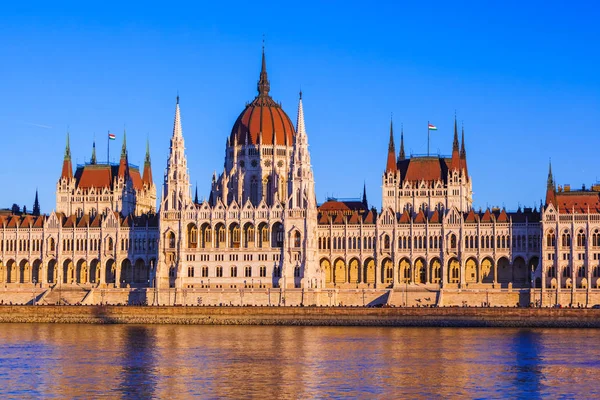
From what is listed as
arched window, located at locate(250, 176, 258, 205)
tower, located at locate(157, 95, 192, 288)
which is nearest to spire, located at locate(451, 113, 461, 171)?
arched window, located at locate(250, 176, 258, 205)

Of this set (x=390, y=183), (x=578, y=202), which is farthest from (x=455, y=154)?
(x=578, y=202)

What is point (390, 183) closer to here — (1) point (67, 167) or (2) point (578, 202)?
(2) point (578, 202)

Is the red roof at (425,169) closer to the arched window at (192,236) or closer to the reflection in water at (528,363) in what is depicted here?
the arched window at (192,236)

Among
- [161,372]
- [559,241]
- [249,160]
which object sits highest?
[249,160]

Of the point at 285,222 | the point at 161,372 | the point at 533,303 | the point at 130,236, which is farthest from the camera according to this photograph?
the point at 130,236

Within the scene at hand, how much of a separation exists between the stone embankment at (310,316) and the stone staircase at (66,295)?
12.9 metres

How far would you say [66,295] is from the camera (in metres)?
160

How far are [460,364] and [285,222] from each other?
65.2 metres

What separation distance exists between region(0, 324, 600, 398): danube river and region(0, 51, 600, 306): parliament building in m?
26.6

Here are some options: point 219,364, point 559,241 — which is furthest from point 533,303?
point 219,364

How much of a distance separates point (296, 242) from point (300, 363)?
62953 mm

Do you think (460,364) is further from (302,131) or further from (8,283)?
(8,283)

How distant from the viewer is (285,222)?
6201 inches

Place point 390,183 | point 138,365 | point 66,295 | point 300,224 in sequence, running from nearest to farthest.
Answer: point 138,365, point 300,224, point 66,295, point 390,183
